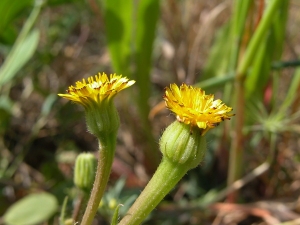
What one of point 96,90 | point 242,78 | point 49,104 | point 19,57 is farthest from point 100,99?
point 49,104

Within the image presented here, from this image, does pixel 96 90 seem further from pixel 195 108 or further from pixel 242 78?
pixel 242 78

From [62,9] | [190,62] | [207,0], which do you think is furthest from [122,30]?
[62,9]

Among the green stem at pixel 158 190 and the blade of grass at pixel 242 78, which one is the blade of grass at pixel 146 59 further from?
the green stem at pixel 158 190

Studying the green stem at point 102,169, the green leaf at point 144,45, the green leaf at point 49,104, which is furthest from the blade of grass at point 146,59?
the green stem at point 102,169

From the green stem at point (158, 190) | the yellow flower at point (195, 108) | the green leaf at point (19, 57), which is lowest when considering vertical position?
the green stem at point (158, 190)

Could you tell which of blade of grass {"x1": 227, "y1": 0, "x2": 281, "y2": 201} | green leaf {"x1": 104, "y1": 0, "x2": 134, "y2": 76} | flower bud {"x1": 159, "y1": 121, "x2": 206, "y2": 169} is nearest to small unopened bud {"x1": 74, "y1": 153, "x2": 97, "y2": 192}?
flower bud {"x1": 159, "y1": 121, "x2": 206, "y2": 169}

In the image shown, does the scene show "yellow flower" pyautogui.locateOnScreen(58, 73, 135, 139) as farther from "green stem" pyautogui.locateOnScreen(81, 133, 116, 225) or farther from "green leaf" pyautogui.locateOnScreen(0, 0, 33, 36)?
"green leaf" pyautogui.locateOnScreen(0, 0, 33, 36)
